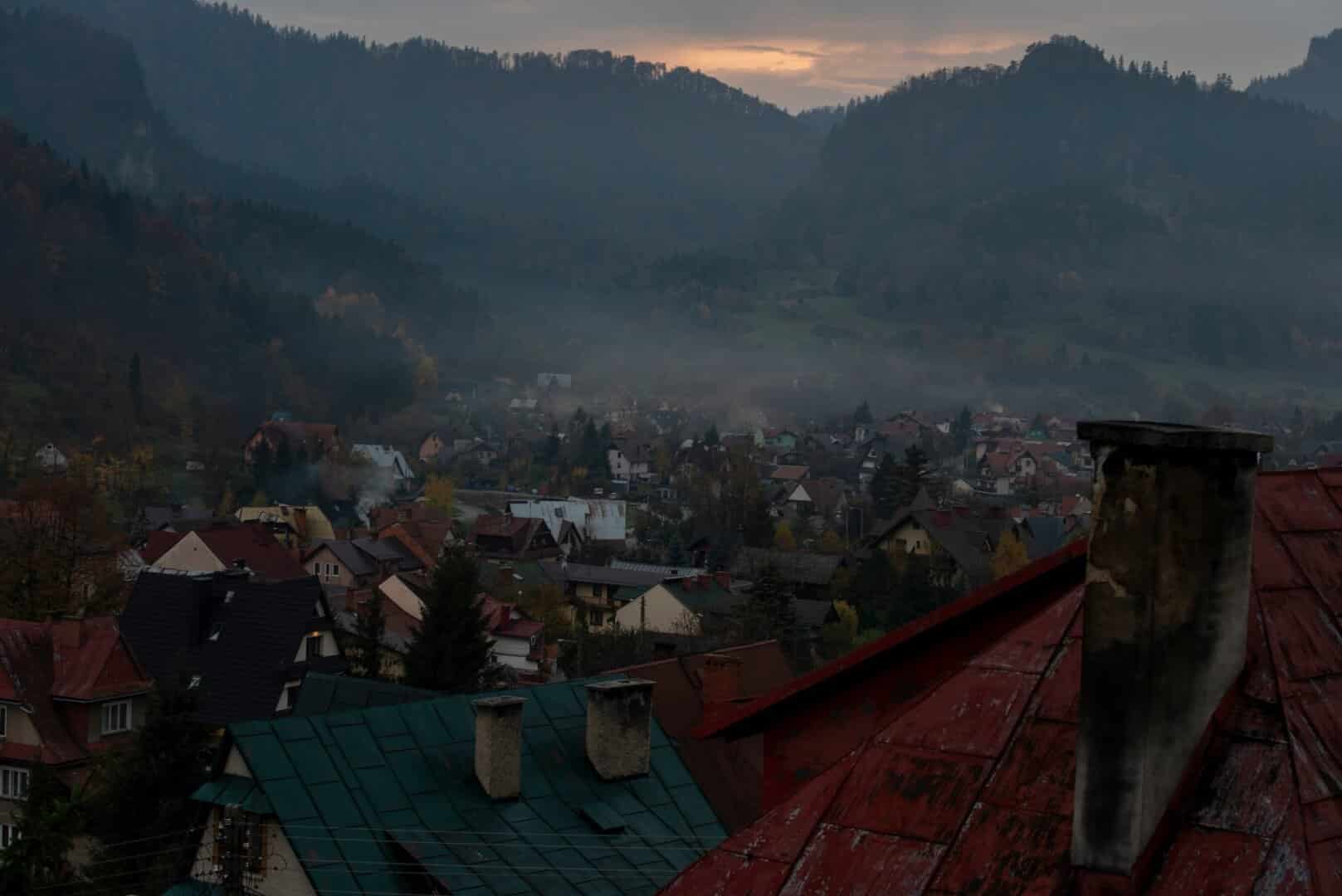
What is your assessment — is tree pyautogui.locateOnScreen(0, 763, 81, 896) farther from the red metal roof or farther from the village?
the red metal roof

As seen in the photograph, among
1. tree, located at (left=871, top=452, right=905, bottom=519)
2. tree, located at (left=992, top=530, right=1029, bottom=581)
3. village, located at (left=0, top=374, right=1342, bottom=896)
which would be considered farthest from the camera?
tree, located at (left=871, top=452, right=905, bottom=519)

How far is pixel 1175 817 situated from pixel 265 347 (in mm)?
200672

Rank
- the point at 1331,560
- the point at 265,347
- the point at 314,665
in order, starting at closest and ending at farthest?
the point at 1331,560
the point at 314,665
the point at 265,347

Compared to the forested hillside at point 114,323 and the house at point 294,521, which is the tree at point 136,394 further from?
the house at point 294,521

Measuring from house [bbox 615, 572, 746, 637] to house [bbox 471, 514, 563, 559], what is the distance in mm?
27924

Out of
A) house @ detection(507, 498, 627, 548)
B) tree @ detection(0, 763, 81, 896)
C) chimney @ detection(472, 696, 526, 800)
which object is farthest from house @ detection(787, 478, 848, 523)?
chimney @ detection(472, 696, 526, 800)

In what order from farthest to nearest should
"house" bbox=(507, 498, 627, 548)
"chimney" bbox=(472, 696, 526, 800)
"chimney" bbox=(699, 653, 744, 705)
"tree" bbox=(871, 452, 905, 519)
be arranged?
"house" bbox=(507, 498, 627, 548), "tree" bbox=(871, 452, 905, 519), "chimney" bbox=(699, 653, 744, 705), "chimney" bbox=(472, 696, 526, 800)

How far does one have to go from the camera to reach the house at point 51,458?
4422 inches

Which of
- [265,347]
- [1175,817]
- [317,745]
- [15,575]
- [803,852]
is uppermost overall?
[1175,817]

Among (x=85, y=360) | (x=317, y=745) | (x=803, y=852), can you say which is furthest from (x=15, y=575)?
(x=85, y=360)

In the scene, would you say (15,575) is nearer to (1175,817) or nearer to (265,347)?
(1175,817)

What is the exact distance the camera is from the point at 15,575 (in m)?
49.2

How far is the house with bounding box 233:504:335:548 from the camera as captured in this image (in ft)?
277

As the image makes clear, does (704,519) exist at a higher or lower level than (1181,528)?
lower
